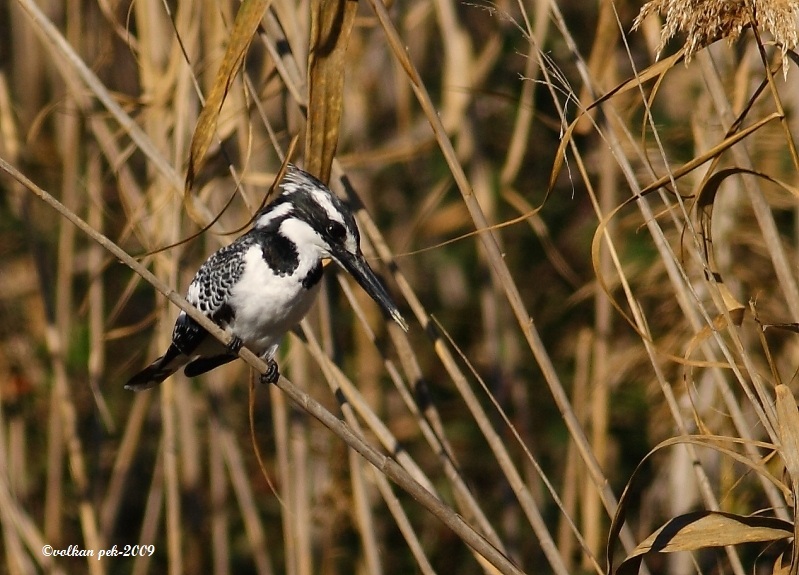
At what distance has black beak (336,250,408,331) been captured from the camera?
2.23 metres

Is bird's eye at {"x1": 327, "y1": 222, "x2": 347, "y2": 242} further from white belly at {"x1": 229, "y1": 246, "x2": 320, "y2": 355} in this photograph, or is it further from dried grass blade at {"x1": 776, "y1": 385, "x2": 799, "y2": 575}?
dried grass blade at {"x1": 776, "y1": 385, "x2": 799, "y2": 575}

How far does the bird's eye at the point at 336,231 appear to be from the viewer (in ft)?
7.67

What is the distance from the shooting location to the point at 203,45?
3.03 metres

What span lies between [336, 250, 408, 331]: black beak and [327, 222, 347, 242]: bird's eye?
4cm

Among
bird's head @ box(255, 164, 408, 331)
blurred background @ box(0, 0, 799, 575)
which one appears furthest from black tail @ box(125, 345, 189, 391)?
bird's head @ box(255, 164, 408, 331)

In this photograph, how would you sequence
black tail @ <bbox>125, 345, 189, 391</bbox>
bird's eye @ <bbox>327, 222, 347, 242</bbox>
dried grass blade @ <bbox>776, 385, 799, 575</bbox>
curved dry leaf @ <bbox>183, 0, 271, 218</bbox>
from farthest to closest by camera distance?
1. black tail @ <bbox>125, 345, 189, 391</bbox>
2. bird's eye @ <bbox>327, 222, 347, 242</bbox>
3. curved dry leaf @ <bbox>183, 0, 271, 218</bbox>
4. dried grass blade @ <bbox>776, 385, 799, 575</bbox>

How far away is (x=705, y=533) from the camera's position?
1.61 metres

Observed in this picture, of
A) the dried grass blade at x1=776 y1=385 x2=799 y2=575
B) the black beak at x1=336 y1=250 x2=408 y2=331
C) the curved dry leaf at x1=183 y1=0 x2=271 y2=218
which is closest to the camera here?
the dried grass blade at x1=776 y1=385 x2=799 y2=575

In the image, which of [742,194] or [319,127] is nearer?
[319,127]

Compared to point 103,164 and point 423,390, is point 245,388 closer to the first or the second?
point 103,164

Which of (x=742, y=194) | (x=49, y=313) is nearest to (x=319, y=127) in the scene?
(x=49, y=313)

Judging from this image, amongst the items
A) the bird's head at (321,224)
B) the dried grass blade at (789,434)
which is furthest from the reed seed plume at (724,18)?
the bird's head at (321,224)

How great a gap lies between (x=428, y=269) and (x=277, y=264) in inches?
82.9

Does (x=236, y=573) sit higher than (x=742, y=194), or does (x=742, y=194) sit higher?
(x=742, y=194)
